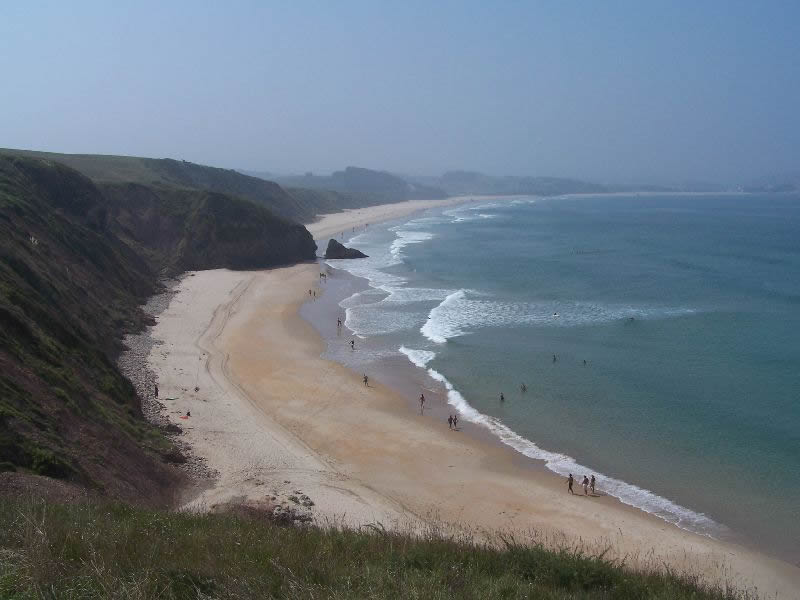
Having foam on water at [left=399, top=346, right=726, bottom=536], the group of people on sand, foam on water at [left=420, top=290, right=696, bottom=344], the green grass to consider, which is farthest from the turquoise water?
the green grass

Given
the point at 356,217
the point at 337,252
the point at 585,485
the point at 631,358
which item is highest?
the point at 356,217

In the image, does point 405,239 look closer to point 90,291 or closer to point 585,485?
point 90,291

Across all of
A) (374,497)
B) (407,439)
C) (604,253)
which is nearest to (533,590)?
(374,497)

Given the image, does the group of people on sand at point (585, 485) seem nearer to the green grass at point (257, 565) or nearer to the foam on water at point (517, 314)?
the green grass at point (257, 565)

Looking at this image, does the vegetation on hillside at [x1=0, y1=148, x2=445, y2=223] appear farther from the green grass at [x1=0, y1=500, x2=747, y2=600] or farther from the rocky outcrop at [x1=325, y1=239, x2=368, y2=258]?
the green grass at [x1=0, y1=500, x2=747, y2=600]

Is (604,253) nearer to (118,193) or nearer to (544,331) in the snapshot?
(544,331)

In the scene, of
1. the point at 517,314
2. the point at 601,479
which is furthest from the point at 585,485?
the point at 517,314
